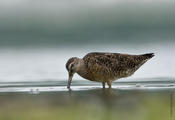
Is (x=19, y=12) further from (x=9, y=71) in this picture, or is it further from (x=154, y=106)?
(x=154, y=106)

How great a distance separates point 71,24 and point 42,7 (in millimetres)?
1210

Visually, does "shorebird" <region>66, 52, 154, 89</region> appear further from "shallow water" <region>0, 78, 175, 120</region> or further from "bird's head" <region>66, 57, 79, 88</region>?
"shallow water" <region>0, 78, 175, 120</region>

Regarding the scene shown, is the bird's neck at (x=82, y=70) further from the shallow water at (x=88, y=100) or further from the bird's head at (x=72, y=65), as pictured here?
the shallow water at (x=88, y=100)

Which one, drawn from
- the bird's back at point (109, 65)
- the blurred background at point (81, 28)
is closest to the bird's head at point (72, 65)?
the bird's back at point (109, 65)

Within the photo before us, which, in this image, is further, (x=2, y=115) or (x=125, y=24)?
(x=125, y=24)

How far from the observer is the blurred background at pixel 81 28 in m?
25.0

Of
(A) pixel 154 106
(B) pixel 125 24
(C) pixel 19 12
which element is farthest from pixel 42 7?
(A) pixel 154 106

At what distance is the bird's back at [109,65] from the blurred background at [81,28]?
513cm

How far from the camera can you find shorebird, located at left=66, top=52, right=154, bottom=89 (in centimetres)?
1727

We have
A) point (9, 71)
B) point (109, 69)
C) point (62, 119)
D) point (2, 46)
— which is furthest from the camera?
point (2, 46)

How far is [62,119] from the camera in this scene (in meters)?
12.9

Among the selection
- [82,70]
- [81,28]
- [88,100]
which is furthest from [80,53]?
[88,100]

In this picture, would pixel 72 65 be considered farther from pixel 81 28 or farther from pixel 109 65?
pixel 81 28

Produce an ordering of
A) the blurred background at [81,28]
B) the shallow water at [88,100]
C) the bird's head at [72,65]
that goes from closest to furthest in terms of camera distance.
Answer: the shallow water at [88,100], the bird's head at [72,65], the blurred background at [81,28]
